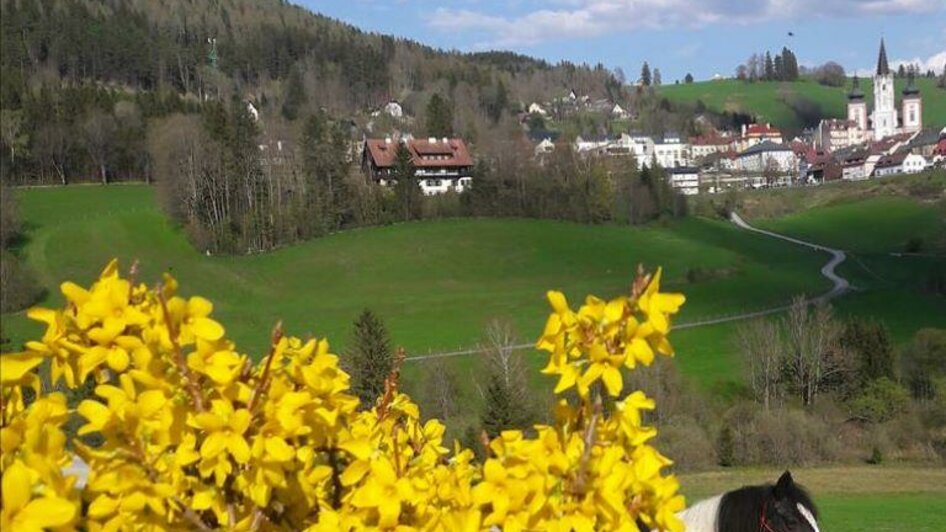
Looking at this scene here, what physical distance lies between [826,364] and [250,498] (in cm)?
3792

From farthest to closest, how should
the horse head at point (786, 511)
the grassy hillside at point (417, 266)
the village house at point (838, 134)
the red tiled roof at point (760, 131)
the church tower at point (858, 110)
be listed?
the church tower at point (858, 110)
the village house at point (838, 134)
the red tiled roof at point (760, 131)
the grassy hillside at point (417, 266)
the horse head at point (786, 511)

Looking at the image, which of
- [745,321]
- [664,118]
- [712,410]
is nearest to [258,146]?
[745,321]

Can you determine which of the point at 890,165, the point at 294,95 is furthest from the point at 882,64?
the point at 294,95

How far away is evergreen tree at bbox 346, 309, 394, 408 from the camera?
26161 mm

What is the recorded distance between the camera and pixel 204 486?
1.88 metres

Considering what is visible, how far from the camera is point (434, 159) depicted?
8406 cm

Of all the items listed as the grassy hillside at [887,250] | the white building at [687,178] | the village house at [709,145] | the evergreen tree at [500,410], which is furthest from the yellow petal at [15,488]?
the village house at [709,145]

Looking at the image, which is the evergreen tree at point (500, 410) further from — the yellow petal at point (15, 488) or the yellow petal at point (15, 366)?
the yellow petal at point (15, 488)

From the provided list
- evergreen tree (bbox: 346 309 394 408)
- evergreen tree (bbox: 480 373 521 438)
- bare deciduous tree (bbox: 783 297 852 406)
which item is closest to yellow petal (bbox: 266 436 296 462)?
evergreen tree (bbox: 480 373 521 438)

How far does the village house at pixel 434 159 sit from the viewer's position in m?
80.2

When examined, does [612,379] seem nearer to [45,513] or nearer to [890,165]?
[45,513]

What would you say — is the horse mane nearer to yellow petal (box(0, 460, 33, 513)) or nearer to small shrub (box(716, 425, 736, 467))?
yellow petal (box(0, 460, 33, 513))

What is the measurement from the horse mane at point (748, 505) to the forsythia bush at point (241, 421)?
3.36 meters

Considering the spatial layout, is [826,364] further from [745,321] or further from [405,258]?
[405,258]
